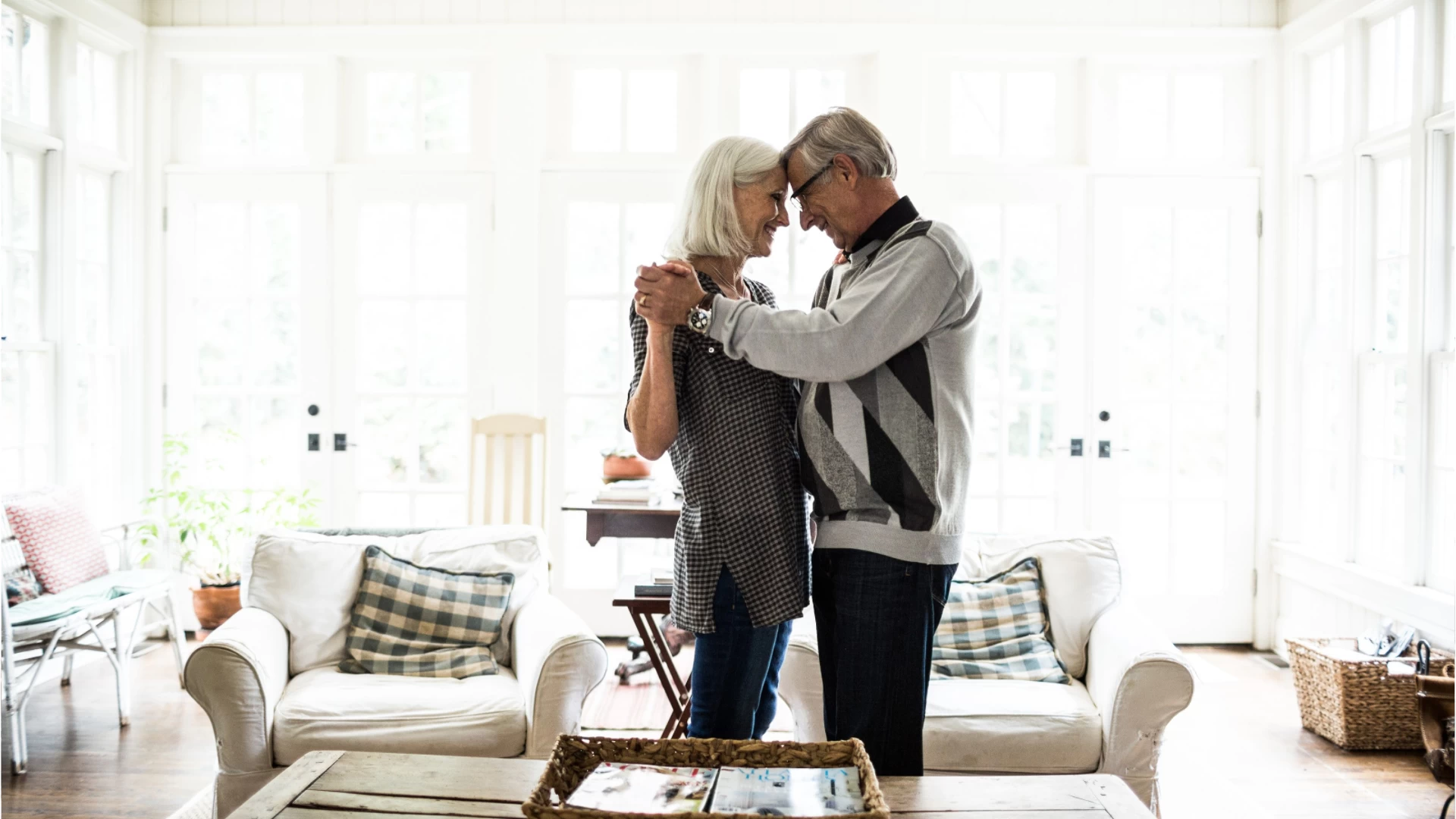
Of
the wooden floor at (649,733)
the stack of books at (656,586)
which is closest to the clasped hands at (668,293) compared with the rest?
the stack of books at (656,586)

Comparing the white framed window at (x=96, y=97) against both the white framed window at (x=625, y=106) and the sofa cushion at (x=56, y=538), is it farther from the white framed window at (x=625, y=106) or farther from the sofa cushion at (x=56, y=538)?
the white framed window at (x=625, y=106)

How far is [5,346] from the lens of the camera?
396cm

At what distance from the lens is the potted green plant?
4535 mm

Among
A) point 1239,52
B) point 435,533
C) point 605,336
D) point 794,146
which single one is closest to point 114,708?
point 435,533

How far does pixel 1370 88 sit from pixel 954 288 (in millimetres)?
3593

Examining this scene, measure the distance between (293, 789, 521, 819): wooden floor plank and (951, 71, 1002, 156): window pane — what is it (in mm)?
3956

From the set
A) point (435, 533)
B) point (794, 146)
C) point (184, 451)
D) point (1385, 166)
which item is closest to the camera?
point (794, 146)

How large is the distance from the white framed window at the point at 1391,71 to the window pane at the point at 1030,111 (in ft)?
4.02

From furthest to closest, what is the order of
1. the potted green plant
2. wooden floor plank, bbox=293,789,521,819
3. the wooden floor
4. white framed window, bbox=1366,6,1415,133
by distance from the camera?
the potted green plant, white framed window, bbox=1366,6,1415,133, the wooden floor, wooden floor plank, bbox=293,789,521,819

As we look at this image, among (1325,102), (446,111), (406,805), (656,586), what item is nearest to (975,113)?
(1325,102)

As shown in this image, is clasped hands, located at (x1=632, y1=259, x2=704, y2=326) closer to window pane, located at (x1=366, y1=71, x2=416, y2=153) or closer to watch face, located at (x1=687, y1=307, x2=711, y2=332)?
watch face, located at (x1=687, y1=307, x2=711, y2=332)

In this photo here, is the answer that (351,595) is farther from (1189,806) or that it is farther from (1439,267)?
(1439,267)

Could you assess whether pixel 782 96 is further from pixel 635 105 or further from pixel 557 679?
pixel 557 679

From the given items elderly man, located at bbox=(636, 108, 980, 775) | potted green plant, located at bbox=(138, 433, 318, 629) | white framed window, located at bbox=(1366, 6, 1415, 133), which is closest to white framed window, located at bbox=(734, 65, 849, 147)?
white framed window, located at bbox=(1366, 6, 1415, 133)
